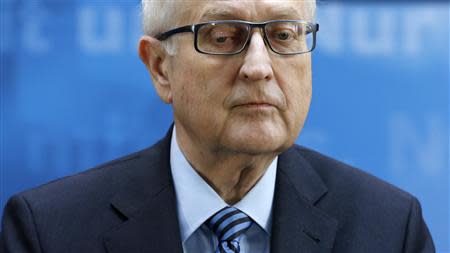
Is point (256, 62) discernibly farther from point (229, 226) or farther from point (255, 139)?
point (229, 226)

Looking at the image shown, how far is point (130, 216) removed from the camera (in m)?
2.07

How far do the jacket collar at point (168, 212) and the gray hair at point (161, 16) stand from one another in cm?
40

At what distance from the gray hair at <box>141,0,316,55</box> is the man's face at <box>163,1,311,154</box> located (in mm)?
48

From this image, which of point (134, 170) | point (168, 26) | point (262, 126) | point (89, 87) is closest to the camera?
point (262, 126)

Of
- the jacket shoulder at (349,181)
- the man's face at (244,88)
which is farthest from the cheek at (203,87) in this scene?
the jacket shoulder at (349,181)

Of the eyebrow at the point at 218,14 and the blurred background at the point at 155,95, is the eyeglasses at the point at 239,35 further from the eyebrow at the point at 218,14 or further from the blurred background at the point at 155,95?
the blurred background at the point at 155,95

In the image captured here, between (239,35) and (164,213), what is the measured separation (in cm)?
62

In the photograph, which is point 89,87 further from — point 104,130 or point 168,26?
point 168,26

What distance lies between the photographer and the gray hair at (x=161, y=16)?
1.99m

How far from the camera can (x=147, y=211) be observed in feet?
6.80

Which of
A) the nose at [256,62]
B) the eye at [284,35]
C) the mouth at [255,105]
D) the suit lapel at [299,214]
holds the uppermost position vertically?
the eye at [284,35]

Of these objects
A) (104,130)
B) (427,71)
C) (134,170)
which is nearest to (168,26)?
(134,170)

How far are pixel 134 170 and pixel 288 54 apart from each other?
2.27 ft

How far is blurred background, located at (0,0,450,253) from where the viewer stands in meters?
2.51
